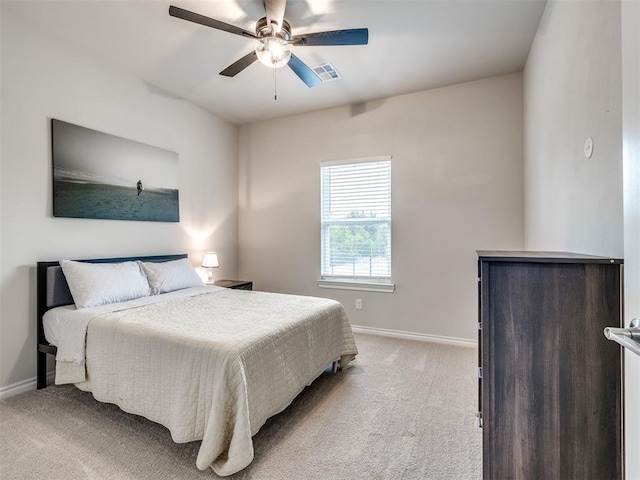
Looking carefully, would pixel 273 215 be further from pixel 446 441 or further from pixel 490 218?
pixel 446 441

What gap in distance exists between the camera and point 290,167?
4359 mm

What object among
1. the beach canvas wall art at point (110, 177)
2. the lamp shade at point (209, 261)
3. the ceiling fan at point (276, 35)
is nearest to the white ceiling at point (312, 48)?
the ceiling fan at point (276, 35)

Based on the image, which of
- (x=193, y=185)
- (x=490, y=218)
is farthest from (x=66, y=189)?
(x=490, y=218)

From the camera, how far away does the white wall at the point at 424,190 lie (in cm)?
330

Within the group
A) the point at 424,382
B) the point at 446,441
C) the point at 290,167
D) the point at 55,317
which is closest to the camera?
the point at 446,441

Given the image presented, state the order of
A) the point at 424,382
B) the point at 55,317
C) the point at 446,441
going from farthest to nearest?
the point at 424,382
the point at 55,317
the point at 446,441

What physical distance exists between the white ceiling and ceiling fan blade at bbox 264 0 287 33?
0.15 m

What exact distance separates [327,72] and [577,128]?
89.4 inches

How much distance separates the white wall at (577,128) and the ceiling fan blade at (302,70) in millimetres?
1710

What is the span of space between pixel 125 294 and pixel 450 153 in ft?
11.6

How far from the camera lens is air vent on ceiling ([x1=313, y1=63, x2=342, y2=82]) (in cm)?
309

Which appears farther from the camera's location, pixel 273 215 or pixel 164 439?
pixel 273 215

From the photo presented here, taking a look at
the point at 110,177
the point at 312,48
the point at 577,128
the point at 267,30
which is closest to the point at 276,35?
the point at 267,30

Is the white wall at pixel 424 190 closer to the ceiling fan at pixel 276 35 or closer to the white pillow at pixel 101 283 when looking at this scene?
the ceiling fan at pixel 276 35
